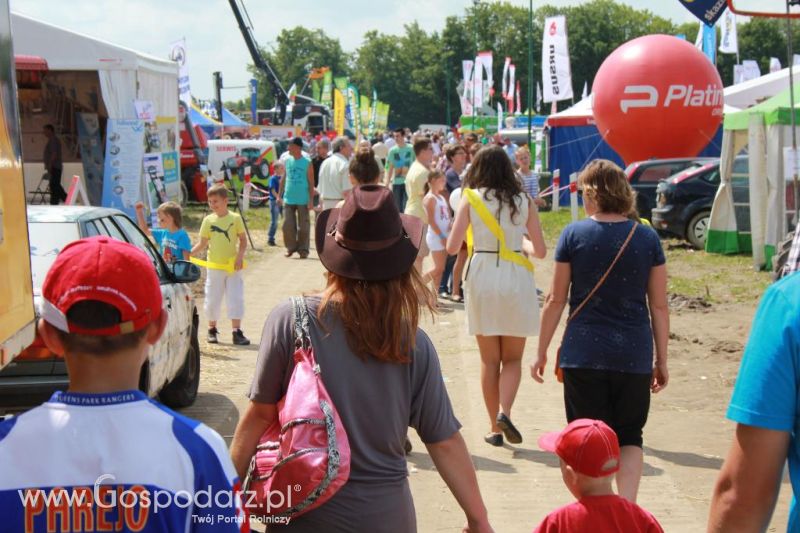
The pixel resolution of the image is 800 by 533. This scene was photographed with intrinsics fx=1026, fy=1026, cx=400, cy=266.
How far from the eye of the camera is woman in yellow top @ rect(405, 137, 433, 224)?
12648 mm

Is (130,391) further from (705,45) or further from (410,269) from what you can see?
(705,45)

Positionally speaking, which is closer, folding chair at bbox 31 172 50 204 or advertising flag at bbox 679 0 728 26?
advertising flag at bbox 679 0 728 26

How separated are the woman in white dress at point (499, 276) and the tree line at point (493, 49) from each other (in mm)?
91014

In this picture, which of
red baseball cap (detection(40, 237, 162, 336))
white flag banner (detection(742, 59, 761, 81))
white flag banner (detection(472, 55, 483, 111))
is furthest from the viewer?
white flag banner (detection(472, 55, 483, 111))

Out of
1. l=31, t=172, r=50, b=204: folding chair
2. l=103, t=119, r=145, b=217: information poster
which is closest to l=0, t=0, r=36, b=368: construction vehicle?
l=103, t=119, r=145, b=217: information poster

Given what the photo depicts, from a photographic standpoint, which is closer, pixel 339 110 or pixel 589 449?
pixel 589 449

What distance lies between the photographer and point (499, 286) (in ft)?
22.4

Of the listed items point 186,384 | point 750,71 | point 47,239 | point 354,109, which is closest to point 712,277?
point 186,384

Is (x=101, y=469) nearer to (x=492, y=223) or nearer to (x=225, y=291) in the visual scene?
(x=492, y=223)

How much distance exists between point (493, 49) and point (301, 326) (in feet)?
390

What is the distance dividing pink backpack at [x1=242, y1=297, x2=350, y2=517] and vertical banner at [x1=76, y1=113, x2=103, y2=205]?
64.2ft

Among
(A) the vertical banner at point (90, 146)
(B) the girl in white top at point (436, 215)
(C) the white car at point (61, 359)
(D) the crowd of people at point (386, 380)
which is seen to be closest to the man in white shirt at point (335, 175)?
(B) the girl in white top at point (436, 215)

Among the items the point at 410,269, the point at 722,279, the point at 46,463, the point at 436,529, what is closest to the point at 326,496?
the point at 410,269

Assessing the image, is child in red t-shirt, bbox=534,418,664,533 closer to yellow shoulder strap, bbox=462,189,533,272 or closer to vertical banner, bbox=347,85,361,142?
yellow shoulder strap, bbox=462,189,533,272
